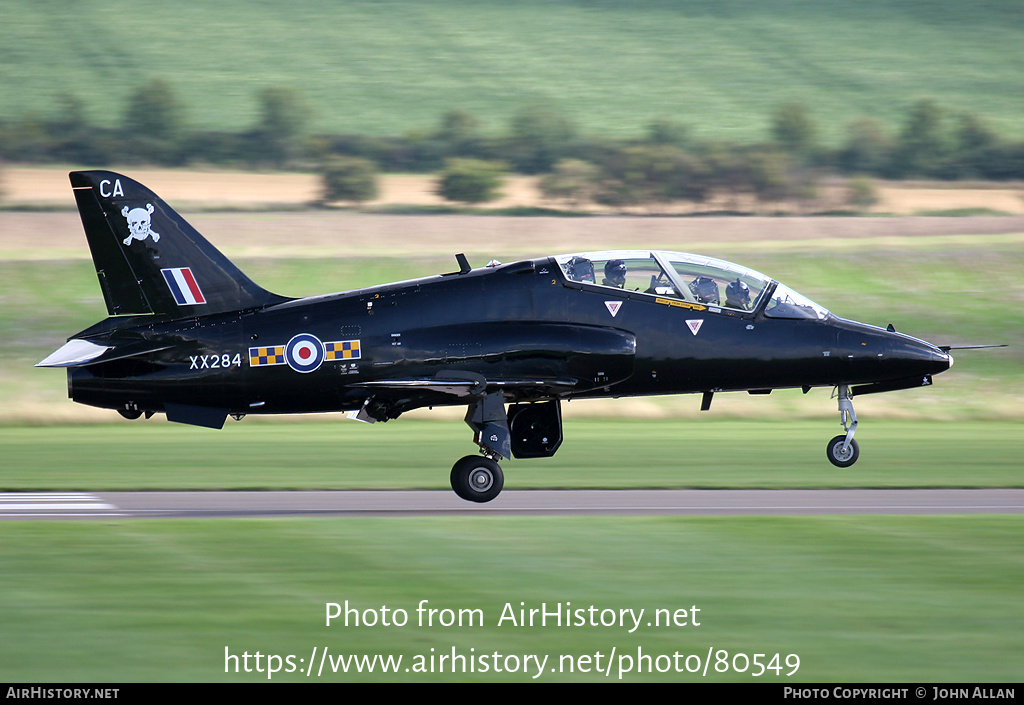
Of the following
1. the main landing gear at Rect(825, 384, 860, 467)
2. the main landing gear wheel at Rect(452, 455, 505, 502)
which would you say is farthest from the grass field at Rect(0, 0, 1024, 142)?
the main landing gear wheel at Rect(452, 455, 505, 502)

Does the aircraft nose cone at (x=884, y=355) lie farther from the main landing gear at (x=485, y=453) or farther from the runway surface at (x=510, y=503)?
the main landing gear at (x=485, y=453)

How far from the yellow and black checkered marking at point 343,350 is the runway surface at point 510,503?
2013 mm

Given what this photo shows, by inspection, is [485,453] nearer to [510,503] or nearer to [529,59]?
[510,503]

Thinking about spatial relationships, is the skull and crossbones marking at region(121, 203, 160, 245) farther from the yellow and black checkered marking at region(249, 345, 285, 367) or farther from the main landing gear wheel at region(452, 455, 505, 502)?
the main landing gear wheel at region(452, 455, 505, 502)

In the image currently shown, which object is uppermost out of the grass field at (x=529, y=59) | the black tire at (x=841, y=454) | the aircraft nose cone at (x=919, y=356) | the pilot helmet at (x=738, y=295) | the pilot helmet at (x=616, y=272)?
the grass field at (x=529, y=59)

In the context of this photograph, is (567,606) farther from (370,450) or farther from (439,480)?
(370,450)

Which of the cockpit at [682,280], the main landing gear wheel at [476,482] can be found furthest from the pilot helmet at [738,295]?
the main landing gear wheel at [476,482]

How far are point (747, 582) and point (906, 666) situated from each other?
106 inches

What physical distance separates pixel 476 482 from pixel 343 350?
105 inches

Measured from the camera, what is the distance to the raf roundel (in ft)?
56.3

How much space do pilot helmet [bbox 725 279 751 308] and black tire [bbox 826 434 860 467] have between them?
3348mm

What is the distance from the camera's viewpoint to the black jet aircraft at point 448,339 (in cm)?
1716

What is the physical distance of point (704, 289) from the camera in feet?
58.2

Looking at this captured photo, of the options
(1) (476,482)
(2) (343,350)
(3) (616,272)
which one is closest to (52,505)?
(2) (343,350)
